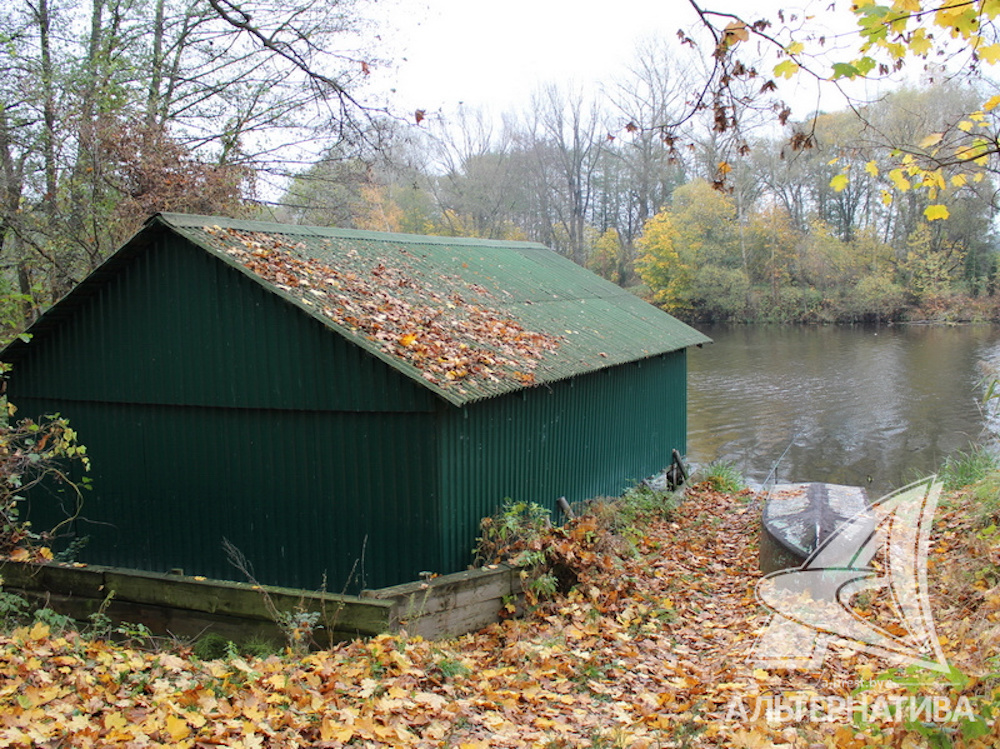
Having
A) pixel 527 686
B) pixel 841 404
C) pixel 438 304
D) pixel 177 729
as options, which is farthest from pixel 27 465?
pixel 841 404

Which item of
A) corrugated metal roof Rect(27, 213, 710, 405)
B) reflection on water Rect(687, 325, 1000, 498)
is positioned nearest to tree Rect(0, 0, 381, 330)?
corrugated metal roof Rect(27, 213, 710, 405)

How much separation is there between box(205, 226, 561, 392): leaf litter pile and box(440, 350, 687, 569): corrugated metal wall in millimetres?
465

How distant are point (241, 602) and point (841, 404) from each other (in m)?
23.8

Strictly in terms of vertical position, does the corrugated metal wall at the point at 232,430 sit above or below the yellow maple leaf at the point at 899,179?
below

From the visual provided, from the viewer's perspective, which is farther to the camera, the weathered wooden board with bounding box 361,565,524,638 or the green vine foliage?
the green vine foliage

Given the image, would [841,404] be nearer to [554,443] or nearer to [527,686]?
[554,443]

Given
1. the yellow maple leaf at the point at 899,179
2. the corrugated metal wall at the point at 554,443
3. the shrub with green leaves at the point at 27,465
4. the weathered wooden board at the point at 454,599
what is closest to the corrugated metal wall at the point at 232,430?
the corrugated metal wall at the point at 554,443

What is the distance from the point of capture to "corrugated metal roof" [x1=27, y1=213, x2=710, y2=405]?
8.84 metres

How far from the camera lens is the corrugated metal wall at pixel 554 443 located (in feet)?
29.8

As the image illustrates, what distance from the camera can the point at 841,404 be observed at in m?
26.8

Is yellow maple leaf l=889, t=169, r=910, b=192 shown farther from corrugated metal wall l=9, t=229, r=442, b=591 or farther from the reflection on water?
the reflection on water

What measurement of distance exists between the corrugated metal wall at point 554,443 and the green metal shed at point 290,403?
4 centimetres

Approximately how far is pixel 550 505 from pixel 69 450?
603 cm

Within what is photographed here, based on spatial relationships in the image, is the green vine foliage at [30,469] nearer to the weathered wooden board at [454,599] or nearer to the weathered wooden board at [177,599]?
the weathered wooden board at [177,599]
